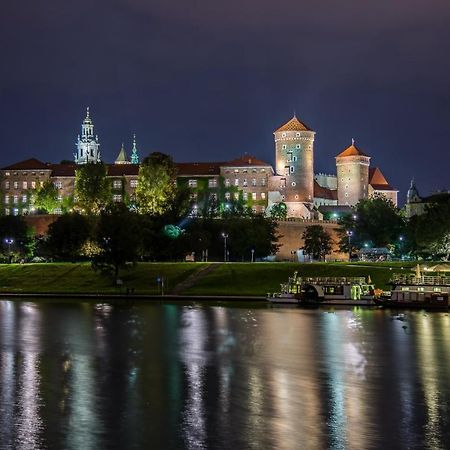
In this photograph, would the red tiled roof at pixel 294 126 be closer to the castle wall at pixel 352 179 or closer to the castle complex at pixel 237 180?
the castle complex at pixel 237 180

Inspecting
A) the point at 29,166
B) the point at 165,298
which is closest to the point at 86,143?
the point at 29,166

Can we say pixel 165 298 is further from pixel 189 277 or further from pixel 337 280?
pixel 337 280

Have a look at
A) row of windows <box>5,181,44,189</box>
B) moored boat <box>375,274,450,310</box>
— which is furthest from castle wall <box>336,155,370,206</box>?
moored boat <box>375,274,450,310</box>

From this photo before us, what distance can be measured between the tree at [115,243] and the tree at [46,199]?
1793 inches

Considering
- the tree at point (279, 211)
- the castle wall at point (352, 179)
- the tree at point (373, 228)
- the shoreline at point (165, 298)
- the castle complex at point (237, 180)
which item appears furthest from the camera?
the castle wall at point (352, 179)

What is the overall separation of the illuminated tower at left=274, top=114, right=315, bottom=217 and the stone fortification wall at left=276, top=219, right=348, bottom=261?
17.9m

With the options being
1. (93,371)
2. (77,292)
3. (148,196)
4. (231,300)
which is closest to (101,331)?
(93,371)

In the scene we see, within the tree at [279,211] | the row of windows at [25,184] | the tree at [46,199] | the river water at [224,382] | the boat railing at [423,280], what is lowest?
the river water at [224,382]

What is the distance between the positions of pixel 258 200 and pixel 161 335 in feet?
297

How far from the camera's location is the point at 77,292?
77.0 metres

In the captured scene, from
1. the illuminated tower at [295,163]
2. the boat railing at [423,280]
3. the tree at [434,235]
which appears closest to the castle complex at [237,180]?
the illuminated tower at [295,163]

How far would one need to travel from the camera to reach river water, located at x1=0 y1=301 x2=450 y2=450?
2503cm

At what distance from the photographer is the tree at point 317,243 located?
10931cm

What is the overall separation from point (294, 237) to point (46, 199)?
3530 cm
